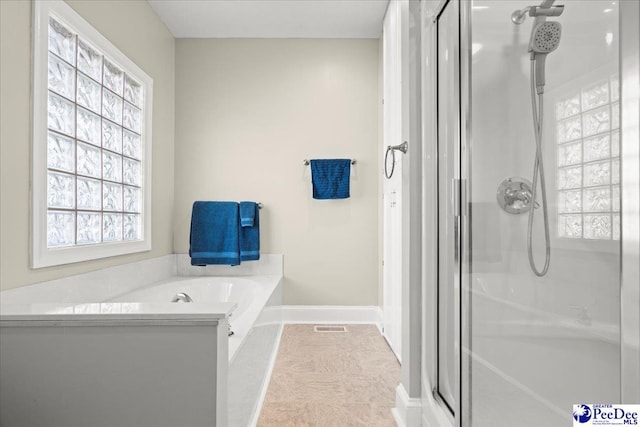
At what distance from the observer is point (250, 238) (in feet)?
11.6

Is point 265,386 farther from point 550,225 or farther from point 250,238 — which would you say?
point 550,225

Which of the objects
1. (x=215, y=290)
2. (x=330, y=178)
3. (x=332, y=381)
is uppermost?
(x=330, y=178)

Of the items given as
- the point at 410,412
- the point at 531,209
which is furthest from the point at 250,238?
the point at 531,209

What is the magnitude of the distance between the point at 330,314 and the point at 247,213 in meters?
1.12

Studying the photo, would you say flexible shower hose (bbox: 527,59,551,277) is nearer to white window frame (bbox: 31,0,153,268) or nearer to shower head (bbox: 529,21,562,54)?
shower head (bbox: 529,21,562,54)

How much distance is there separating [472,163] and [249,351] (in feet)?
3.97

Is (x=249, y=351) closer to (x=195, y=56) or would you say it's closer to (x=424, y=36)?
(x=424, y=36)

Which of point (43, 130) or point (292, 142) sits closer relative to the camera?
point (43, 130)

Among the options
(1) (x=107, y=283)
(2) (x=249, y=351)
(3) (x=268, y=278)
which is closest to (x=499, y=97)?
(2) (x=249, y=351)

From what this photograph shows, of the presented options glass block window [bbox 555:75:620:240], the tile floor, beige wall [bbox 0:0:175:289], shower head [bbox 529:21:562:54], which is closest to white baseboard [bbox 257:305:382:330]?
the tile floor

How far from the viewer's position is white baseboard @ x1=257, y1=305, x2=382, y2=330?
3.65 meters

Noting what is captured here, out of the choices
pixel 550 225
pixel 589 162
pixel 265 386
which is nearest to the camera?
pixel 589 162

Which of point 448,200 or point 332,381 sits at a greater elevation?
point 448,200

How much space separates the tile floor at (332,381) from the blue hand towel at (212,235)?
84 cm
